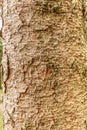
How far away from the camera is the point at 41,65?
4.09 feet

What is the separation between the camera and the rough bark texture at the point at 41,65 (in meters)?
1.25

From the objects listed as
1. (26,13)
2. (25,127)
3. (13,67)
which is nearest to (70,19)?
(26,13)

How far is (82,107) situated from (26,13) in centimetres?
47

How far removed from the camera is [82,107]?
1329 millimetres

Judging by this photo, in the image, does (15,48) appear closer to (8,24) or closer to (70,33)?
(8,24)

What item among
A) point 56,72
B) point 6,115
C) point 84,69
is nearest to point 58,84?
point 56,72

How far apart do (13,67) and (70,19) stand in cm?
31

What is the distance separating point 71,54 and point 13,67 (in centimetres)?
25

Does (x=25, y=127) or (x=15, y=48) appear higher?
(x=15, y=48)

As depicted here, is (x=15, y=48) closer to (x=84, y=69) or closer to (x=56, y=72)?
(x=56, y=72)

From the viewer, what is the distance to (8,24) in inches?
51.1

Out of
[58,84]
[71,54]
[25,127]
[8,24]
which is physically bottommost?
[25,127]

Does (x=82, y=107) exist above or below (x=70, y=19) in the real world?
below

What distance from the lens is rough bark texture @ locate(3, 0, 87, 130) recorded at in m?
1.25
